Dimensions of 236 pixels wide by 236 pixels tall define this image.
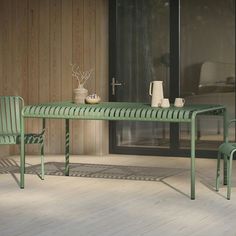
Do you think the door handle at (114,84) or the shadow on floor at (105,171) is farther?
the door handle at (114,84)

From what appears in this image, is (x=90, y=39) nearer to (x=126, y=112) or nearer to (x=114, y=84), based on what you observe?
(x=114, y=84)

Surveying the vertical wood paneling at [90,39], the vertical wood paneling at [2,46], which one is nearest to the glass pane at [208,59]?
the vertical wood paneling at [90,39]

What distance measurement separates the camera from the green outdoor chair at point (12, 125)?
6.93 meters

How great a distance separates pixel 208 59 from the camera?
927 centimetres

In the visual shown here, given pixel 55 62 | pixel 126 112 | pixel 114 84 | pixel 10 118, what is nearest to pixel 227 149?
pixel 126 112

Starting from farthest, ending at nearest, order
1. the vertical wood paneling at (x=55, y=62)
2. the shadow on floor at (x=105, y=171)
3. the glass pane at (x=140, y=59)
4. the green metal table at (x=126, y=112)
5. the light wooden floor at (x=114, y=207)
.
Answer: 1. the vertical wood paneling at (x=55, y=62)
2. the glass pane at (x=140, y=59)
3. the shadow on floor at (x=105, y=171)
4. the green metal table at (x=126, y=112)
5. the light wooden floor at (x=114, y=207)

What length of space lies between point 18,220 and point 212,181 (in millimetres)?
2345

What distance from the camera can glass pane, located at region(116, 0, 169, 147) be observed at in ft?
29.3

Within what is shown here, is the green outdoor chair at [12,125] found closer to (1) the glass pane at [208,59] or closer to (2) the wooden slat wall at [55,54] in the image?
(2) the wooden slat wall at [55,54]

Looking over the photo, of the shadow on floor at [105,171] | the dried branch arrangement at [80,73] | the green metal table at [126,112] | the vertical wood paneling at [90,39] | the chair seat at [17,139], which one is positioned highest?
the vertical wood paneling at [90,39]

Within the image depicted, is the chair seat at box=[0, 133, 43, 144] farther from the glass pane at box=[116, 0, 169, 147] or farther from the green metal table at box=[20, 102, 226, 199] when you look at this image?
the glass pane at box=[116, 0, 169, 147]

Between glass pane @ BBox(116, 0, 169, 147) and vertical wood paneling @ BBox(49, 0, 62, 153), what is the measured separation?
0.72 meters

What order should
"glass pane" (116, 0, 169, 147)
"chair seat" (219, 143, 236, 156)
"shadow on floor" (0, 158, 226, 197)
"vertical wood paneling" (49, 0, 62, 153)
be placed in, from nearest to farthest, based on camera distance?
"chair seat" (219, 143, 236, 156)
"shadow on floor" (0, 158, 226, 197)
"glass pane" (116, 0, 169, 147)
"vertical wood paneling" (49, 0, 62, 153)

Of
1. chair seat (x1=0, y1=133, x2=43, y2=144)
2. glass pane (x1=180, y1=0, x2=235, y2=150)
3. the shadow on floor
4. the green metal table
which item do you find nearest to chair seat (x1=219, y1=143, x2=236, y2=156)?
the green metal table
